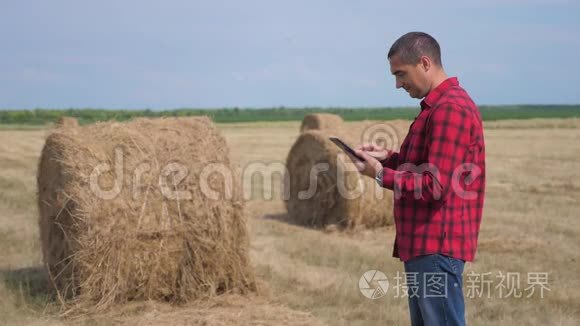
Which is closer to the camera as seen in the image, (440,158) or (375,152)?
(440,158)

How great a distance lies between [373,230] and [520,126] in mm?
34194

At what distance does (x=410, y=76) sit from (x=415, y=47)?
0.46 ft

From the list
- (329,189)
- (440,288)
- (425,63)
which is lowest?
(329,189)

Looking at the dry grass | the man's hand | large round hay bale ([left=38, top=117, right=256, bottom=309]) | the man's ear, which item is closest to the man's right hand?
the man's hand

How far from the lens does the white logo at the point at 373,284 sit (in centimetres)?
695

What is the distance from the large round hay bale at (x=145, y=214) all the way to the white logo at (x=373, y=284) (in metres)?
1.15

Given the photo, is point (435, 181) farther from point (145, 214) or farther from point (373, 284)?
point (373, 284)

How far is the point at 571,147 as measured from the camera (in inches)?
947

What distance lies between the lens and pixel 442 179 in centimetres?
306

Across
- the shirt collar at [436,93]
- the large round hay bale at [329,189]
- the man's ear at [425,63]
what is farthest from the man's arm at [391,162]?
the large round hay bale at [329,189]

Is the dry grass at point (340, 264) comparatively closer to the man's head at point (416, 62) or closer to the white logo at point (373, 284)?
the white logo at point (373, 284)

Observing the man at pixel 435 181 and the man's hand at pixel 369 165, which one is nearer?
the man at pixel 435 181

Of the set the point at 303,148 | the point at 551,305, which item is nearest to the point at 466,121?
the point at 551,305

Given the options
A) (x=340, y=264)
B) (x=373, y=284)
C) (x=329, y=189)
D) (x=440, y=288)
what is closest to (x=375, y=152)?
(x=440, y=288)
